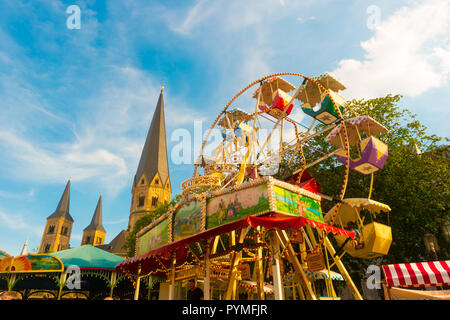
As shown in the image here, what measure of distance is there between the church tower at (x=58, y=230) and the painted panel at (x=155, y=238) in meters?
109

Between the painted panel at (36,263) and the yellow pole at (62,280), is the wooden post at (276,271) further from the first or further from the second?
the yellow pole at (62,280)

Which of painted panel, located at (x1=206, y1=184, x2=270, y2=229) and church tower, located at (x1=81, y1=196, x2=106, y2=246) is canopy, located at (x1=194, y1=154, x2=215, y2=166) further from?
church tower, located at (x1=81, y1=196, x2=106, y2=246)

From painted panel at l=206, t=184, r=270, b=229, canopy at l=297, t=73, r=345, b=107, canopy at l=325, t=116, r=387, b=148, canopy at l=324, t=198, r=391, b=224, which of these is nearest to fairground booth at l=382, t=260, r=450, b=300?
canopy at l=324, t=198, r=391, b=224

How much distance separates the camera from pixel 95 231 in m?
110

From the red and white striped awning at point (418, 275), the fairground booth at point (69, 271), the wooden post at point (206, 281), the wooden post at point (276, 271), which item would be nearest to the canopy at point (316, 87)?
the wooden post at point (276, 271)

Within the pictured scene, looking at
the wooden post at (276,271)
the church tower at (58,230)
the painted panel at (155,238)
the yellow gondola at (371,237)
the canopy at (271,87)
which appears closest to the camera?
the wooden post at (276,271)

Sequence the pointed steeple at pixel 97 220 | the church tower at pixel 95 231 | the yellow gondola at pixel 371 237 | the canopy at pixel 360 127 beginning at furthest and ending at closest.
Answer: the pointed steeple at pixel 97 220, the church tower at pixel 95 231, the canopy at pixel 360 127, the yellow gondola at pixel 371 237

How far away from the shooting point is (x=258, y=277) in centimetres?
1320

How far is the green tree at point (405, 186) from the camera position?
1819 cm

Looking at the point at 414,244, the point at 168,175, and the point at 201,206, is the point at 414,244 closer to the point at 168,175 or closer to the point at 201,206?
the point at 201,206

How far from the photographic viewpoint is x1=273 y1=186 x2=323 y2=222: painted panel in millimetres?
10209

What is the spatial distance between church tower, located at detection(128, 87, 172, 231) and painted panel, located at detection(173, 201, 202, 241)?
242ft

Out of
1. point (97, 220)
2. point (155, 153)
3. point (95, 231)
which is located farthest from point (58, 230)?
point (155, 153)
